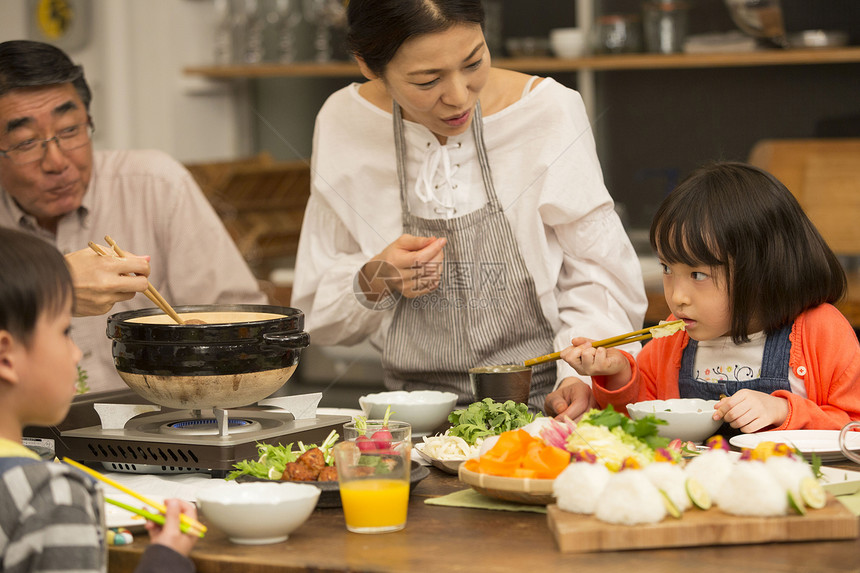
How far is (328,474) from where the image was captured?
4.33 feet

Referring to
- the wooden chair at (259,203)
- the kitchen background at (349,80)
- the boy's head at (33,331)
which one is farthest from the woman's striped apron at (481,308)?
the wooden chair at (259,203)

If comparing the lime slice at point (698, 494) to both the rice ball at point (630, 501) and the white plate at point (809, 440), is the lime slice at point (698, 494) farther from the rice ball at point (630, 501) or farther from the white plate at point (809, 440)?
the white plate at point (809, 440)

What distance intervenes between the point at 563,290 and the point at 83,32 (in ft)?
9.84

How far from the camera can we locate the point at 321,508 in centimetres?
131

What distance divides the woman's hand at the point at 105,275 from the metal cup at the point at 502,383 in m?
0.56

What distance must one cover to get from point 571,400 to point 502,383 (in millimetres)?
Answer: 152

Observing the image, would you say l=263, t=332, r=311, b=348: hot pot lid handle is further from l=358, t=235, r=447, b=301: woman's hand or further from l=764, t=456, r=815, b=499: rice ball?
l=764, t=456, r=815, b=499: rice ball

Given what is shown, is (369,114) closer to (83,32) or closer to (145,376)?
(145,376)

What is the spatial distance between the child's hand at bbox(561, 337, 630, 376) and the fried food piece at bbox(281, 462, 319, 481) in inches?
20.3

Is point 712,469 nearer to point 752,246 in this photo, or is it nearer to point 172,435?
point 752,246

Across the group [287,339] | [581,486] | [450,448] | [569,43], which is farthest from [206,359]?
[569,43]

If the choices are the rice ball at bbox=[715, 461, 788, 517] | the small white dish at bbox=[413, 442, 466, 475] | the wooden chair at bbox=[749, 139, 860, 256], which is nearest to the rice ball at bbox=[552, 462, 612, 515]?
the rice ball at bbox=[715, 461, 788, 517]

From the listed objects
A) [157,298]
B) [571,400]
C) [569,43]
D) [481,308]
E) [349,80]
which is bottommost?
[571,400]

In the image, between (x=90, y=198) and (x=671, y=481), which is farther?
(x=90, y=198)
